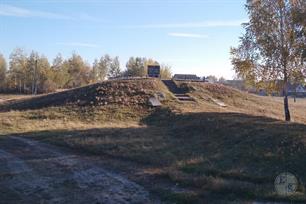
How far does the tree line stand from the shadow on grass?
59829mm

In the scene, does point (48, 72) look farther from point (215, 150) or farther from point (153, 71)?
point (215, 150)

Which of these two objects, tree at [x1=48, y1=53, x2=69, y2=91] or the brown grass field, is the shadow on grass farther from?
tree at [x1=48, y1=53, x2=69, y2=91]

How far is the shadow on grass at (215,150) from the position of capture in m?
12.7

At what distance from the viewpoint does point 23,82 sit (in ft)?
298

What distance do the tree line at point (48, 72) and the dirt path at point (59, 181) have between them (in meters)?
65.9

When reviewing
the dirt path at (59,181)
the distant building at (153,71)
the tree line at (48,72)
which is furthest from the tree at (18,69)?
the dirt path at (59,181)

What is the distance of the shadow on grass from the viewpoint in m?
12.7

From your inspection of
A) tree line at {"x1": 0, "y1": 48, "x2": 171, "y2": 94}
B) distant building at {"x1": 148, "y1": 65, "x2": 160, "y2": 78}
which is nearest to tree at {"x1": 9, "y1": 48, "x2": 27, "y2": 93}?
tree line at {"x1": 0, "y1": 48, "x2": 171, "y2": 94}

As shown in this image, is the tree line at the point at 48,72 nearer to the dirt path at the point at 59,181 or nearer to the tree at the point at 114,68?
the tree at the point at 114,68

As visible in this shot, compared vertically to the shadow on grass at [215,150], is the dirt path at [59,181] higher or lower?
lower

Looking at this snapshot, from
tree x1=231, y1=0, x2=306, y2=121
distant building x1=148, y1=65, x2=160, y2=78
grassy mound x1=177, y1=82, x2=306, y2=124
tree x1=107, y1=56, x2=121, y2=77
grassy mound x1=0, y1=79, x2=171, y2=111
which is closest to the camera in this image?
tree x1=231, y1=0, x2=306, y2=121

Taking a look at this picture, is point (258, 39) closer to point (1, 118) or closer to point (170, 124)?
point (170, 124)

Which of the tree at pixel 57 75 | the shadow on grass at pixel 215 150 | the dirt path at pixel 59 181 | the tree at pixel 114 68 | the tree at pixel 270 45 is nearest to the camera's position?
the dirt path at pixel 59 181

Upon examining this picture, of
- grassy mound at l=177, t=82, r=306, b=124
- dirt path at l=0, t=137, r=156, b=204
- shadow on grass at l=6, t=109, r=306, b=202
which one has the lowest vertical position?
dirt path at l=0, t=137, r=156, b=204
